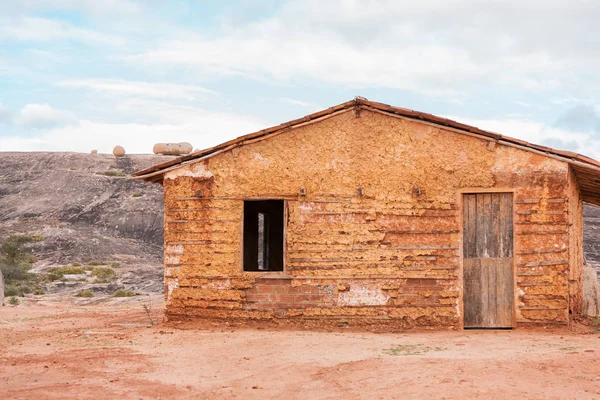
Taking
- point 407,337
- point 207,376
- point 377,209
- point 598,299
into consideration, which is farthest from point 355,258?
point 598,299

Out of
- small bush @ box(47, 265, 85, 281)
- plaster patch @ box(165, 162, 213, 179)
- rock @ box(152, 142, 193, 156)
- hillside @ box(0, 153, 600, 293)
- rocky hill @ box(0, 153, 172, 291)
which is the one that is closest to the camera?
plaster patch @ box(165, 162, 213, 179)

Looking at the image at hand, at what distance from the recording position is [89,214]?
130 ft

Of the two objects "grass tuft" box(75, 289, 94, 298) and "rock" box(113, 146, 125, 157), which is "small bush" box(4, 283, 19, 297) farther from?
"rock" box(113, 146, 125, 157)

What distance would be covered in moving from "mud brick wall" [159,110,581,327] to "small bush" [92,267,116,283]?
14.3 meters

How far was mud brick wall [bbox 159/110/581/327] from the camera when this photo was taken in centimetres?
1260

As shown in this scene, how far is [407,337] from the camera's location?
11.9 metres

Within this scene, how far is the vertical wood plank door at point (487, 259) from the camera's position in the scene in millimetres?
12750

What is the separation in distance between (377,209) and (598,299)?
5460mm

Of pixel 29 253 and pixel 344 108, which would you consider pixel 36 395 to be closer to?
pixel 344 108

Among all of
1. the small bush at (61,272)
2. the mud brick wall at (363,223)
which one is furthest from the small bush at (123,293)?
the mud brick wall at (363,223)

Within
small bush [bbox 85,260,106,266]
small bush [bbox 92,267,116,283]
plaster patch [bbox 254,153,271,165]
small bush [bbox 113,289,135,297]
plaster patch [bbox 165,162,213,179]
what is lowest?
small bush [bbox 113,289,135,297]

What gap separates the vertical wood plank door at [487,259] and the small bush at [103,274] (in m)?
16.8

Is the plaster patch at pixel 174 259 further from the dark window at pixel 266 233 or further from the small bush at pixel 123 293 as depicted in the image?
the small bush at pixel 123 293

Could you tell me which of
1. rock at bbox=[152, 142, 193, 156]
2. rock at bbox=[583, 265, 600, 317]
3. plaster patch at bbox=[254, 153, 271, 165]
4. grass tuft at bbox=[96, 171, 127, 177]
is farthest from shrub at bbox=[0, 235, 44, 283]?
rock at bbox=[583, 265, 600, 317]
